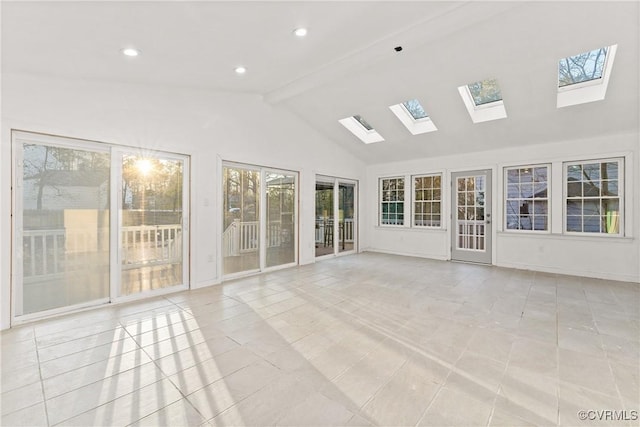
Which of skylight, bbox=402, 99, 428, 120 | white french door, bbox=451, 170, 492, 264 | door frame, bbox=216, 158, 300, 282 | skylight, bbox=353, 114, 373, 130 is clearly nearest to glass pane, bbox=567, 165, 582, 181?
white french door, bbox=451, 170, 492, 264

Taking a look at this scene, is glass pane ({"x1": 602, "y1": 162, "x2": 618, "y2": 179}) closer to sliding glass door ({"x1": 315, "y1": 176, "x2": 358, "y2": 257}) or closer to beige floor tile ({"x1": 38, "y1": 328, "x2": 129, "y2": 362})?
sliding glass door ({"x1": 315, "y1": 176, "x2": 358, "y2": 257})

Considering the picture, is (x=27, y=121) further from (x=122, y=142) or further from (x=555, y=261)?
(x=555, y=261)

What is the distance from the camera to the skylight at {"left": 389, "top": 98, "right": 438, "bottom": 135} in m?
5.55

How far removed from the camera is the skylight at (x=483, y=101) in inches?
187

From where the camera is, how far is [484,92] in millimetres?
4910

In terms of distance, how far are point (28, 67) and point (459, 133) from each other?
6.20 metres

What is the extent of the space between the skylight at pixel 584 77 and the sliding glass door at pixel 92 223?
18.6ft

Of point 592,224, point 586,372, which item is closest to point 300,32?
point 586,372

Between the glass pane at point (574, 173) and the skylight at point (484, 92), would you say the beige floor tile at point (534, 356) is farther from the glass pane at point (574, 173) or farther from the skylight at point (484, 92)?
the glass pane at point (574, 173)

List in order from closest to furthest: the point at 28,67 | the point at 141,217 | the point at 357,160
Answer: the point at 28,67 < the point at 141,217 < the point at 357,160

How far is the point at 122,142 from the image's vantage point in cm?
366

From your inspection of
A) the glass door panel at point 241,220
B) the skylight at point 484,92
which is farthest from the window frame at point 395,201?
the glass door panel at point 241,220

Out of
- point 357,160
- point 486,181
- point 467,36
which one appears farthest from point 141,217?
point 486,181

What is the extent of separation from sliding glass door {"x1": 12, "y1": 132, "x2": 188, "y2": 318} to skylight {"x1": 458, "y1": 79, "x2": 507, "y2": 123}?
4.69 metres
